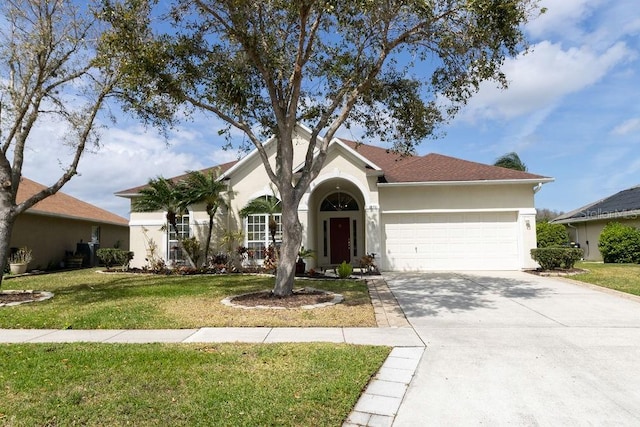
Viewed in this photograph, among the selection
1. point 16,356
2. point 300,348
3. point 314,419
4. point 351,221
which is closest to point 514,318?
point 300,348

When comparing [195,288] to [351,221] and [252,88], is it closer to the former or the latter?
[252,88]

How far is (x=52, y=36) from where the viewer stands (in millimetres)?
11266

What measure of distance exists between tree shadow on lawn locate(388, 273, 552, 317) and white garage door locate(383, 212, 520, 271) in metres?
2.11

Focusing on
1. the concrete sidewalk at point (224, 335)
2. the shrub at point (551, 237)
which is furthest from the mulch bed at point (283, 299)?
the shrub at point (551, 237)

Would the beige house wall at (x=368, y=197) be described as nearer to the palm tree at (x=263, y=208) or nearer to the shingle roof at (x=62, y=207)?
the palm tree at (x=263, y=208)

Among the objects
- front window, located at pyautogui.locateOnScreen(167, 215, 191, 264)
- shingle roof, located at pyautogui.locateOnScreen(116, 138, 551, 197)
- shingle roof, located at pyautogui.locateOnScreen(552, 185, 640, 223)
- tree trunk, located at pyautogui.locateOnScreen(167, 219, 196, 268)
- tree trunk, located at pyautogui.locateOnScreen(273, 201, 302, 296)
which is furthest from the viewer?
shingle roof, located at pyautogui.locateOnScreen(552, 185, 640, 223)

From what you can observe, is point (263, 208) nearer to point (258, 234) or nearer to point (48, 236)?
point (258, 234)

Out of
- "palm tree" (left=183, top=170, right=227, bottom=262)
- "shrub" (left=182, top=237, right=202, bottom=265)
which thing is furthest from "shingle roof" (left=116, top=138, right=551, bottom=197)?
"shrub" (left=182, top=237, right=202, bottom=265)

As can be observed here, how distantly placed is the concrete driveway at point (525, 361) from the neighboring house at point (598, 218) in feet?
49.7

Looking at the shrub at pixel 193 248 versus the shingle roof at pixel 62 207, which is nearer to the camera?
the shrub at pixel 193 248

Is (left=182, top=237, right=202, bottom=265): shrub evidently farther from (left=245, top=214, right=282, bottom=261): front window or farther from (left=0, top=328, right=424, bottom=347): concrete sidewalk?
(left=0, top=328, right=424, bottom=347): concrete sidewalk

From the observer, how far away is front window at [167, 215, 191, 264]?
19312 millimetres

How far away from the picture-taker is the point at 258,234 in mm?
18578

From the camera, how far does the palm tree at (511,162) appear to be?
119ft
